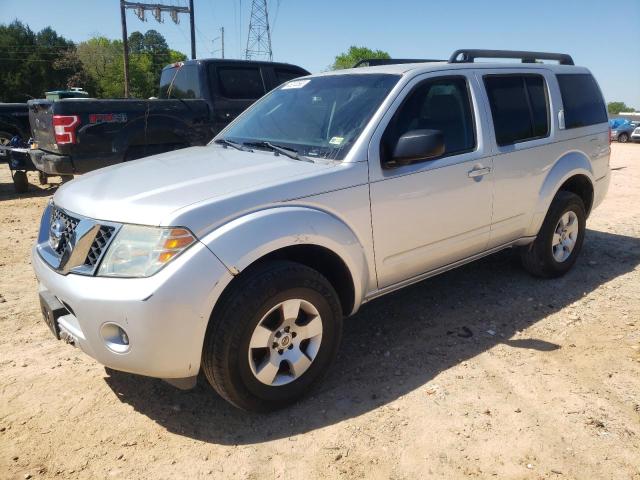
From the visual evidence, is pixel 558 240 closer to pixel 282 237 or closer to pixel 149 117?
pixel 282 237

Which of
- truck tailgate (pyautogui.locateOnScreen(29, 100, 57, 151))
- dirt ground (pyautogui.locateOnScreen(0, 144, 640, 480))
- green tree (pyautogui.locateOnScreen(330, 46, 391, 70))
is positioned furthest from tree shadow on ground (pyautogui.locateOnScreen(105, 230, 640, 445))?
green tree (pyautogui.locateOnScreen(330, 46, 391, 70))

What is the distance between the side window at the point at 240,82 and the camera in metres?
7.71

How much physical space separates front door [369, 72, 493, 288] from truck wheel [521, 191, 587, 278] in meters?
0.93

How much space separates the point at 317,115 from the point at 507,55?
77.4 inches

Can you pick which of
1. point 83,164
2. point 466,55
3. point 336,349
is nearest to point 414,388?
point 336,349

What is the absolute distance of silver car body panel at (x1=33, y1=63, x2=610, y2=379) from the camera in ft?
7.99

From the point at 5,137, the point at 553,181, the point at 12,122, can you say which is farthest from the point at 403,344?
the point at 12,122

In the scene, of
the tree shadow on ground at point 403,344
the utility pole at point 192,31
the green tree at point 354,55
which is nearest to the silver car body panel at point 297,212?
the tree shadow on ground at point 403,344

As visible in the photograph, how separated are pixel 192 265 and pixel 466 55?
114 inches

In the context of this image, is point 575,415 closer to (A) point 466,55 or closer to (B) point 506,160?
(B) point 506,160

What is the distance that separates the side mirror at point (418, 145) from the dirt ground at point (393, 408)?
4.41ft

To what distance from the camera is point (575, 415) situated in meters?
2.84

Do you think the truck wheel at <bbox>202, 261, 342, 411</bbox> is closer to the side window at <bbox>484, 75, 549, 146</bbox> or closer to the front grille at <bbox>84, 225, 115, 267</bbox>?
the front grille at <bbox>84, 225, 115, 267</bbox>

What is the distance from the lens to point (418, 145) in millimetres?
3086
